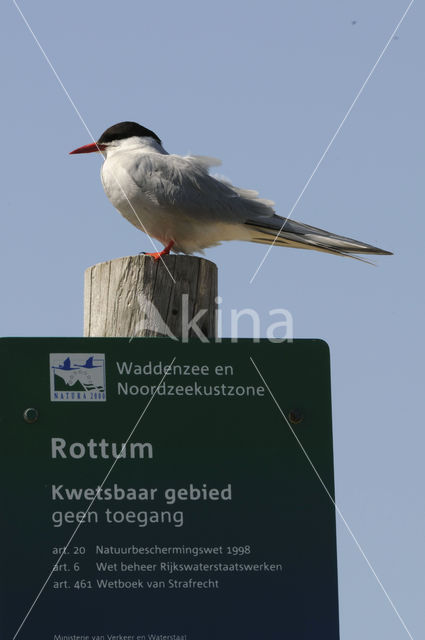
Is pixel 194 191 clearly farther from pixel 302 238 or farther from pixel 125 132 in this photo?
pixel 125 132

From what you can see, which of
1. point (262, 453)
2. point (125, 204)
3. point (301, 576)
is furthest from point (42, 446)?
point (125, 204)

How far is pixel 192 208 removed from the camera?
5.36 meters

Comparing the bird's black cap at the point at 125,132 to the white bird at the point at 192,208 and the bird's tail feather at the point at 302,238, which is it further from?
the bird's tail feather at the point at 302,238

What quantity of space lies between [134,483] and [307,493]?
62cm

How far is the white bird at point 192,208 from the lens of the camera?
17.4ft

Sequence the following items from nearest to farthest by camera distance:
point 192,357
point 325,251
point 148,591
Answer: point 148,591 < point 192,357 < point 325,251

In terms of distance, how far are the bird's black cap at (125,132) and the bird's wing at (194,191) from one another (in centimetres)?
58

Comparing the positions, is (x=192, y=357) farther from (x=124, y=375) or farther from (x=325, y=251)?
(x=325, y=251)

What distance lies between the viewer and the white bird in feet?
17.4

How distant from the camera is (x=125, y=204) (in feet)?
17.8

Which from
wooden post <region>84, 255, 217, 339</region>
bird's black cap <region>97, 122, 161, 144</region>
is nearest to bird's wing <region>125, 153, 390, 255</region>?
bird's black cap <region>97, 122, 161, 144</region>

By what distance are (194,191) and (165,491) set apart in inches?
103

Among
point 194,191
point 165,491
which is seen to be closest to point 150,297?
point 165,491

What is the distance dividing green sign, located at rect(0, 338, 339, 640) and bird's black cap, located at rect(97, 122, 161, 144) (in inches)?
122
